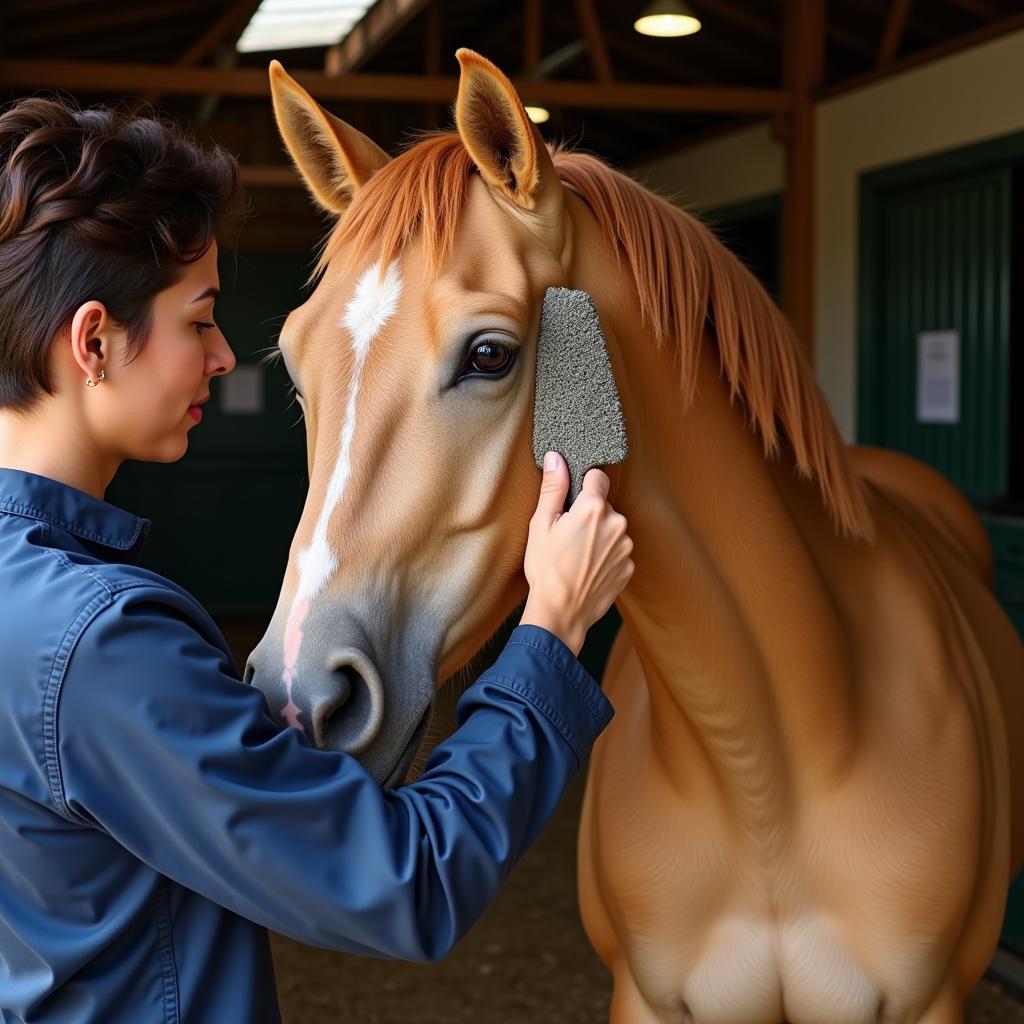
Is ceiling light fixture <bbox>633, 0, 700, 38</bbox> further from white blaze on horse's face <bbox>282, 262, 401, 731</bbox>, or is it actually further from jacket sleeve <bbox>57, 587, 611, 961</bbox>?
jacket sleeve <bbox>57, 587, 611, 961</bbox>

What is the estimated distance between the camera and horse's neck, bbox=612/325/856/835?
4.46 feet

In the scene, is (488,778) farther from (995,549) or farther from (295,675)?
(995,549)

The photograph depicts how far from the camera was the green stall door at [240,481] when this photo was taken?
869 cm

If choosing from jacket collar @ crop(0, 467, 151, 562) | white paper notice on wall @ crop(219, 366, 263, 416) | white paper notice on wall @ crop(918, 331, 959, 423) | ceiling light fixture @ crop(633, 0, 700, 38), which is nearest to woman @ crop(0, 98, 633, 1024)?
jacket collar @ crop(0, 467, 151, 562)

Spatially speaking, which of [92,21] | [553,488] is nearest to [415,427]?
[553,488]

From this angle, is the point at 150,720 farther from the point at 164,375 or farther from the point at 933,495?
the point at 933,495

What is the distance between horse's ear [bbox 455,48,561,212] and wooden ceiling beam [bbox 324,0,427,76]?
466 cm

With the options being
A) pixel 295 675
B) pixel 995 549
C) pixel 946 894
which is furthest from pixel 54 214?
pixel 995 549

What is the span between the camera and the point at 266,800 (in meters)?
0.87

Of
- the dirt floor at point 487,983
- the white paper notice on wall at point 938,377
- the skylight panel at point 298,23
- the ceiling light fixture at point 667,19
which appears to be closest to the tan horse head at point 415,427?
the dirt floor at point 487,983

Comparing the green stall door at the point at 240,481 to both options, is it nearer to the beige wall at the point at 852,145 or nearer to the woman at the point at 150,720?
the beige wall at the point at 852,145

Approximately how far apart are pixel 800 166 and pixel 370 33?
2526mm

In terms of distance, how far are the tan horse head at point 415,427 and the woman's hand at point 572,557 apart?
0.04m

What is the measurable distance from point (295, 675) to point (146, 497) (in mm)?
→ 7998
